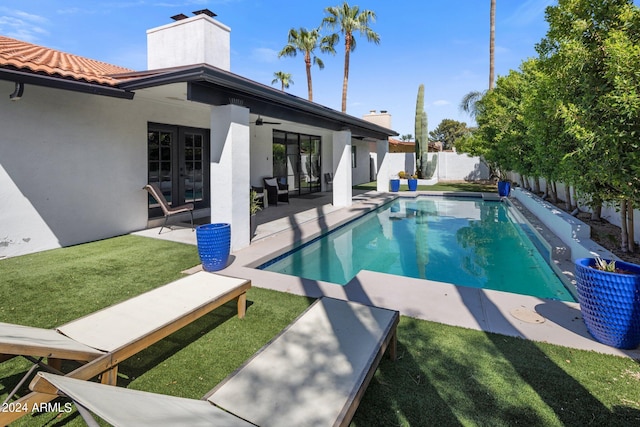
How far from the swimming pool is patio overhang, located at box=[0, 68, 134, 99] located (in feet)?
14.3

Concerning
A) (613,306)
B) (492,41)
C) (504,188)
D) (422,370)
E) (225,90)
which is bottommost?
(422,370)

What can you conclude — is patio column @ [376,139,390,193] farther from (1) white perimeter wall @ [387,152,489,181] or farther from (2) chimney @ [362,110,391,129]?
(2) chimney @ [362,110,391,129]

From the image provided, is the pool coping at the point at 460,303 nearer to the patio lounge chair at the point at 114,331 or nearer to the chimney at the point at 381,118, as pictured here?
the patio lounge chair at the point at 114,331

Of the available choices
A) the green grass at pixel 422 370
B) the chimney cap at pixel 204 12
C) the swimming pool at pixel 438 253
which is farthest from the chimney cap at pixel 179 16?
the green grass at pixel 422 370

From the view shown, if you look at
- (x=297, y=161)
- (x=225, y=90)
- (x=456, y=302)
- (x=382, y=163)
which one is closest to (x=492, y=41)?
(x=382, y=163)

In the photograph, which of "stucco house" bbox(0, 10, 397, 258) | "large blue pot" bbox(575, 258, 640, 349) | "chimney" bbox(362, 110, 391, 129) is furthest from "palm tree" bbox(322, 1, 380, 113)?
"large blue pot" bbox(575, 258, 640, 349)

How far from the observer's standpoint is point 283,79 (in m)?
35.1

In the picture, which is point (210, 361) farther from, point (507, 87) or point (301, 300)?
point (507, 87)

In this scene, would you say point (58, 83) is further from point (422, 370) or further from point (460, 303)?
point (460, 303)

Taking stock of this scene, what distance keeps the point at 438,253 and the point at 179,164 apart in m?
7.50

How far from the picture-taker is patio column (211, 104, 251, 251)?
6527 mm

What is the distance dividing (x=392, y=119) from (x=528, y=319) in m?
26.5

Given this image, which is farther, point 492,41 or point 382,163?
point 492,41

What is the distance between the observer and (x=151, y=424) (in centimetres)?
148
